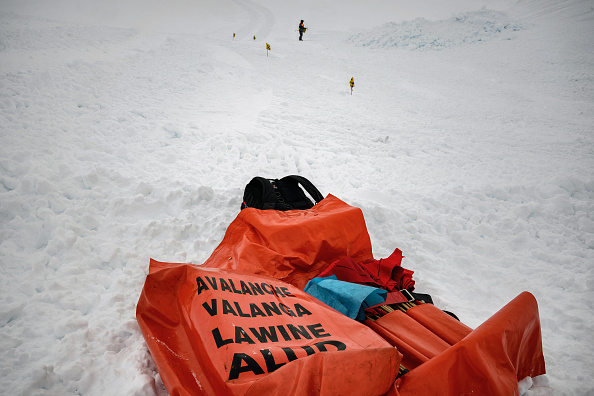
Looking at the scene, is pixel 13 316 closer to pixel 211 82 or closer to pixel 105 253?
pixel 105 253

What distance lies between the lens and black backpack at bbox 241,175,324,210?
2.49 meters

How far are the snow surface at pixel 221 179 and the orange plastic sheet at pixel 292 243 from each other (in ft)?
1.70

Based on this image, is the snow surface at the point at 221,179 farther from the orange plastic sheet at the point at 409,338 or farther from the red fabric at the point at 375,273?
the red fabric at the point at 375,273

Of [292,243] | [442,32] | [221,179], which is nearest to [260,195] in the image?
[292,243]

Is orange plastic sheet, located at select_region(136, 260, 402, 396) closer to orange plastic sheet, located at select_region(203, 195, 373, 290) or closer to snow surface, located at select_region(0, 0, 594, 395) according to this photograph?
snow surface, located at select_region(0, 0, 594, 395)

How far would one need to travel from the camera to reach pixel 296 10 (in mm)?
24750

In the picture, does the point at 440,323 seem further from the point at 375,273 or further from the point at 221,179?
the point at 221,179

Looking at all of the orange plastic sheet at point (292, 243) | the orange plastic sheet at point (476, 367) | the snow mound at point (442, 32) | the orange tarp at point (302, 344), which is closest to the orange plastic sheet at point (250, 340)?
the orange tarp at point (302, 344)

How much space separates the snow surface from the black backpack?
15.2 inches

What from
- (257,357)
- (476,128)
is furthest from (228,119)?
(476,128)

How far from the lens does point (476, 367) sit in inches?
40.1

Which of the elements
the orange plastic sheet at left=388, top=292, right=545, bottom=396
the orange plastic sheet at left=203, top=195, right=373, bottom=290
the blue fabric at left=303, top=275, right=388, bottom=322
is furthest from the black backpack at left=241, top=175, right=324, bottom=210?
the orange plastic sheet at left=388, top=292, right=545, bottom=396

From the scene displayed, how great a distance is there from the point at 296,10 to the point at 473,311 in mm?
27947

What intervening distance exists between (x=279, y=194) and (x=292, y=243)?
2.58ft
